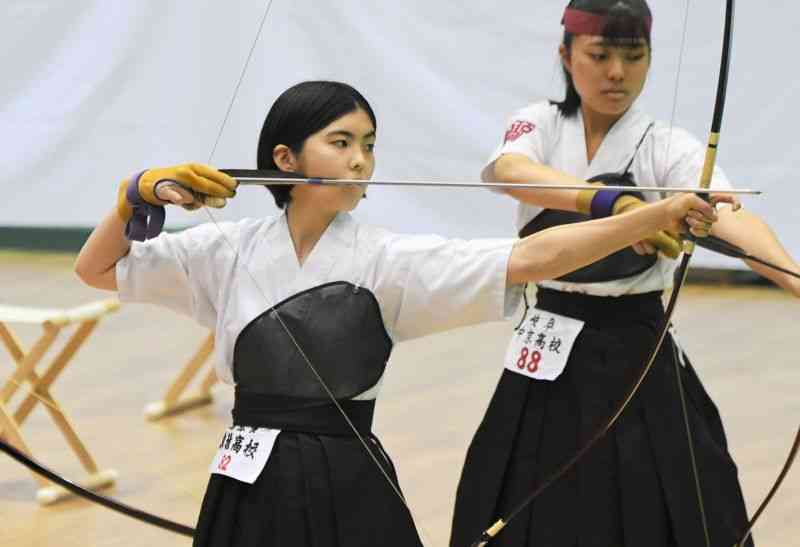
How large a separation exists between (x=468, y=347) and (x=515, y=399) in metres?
2.15

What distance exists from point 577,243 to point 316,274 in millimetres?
296

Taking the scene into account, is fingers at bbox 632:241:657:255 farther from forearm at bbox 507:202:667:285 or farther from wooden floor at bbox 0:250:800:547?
wooden floor at bbox 0:250:800:547

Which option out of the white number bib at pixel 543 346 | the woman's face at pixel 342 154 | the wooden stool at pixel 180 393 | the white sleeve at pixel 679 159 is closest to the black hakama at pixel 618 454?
the white number bib at pixel 543 346

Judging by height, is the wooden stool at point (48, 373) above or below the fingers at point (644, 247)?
below

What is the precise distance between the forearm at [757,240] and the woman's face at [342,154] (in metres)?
0.46

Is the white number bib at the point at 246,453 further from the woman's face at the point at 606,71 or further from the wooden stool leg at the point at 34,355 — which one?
the wooden stool leg at the point at 34,355

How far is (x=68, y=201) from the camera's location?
4.88m

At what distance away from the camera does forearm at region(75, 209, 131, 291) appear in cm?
165

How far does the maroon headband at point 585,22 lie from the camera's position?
1938mm

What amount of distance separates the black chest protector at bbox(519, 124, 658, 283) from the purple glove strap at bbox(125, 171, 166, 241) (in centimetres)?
62

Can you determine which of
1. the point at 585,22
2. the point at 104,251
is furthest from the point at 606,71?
the point at 104,251

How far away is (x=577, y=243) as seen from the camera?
5.07 ft

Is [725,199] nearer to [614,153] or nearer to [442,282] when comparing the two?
[442,282]

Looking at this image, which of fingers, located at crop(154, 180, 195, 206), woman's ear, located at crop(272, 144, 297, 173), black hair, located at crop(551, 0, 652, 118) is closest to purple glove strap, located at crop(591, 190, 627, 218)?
black hair, located at crop(551, 0, 652, 118)
